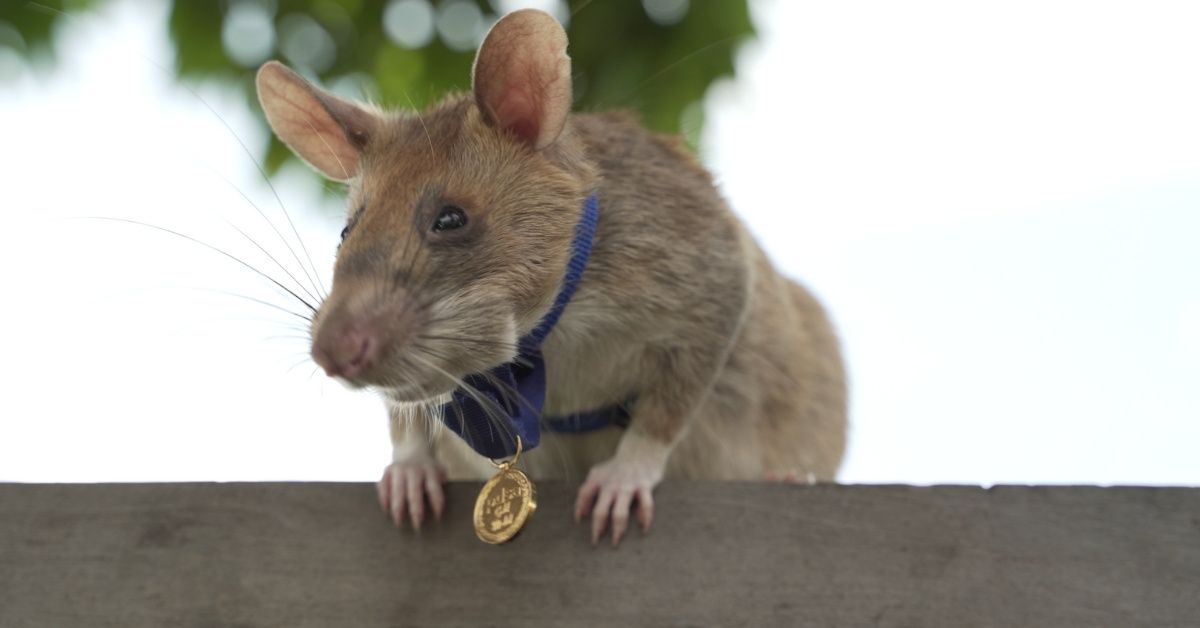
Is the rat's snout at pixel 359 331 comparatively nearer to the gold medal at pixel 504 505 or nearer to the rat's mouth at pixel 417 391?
the rat's mouth at pixel 417 391

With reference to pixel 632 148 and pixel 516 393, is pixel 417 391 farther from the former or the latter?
pixel 632 148

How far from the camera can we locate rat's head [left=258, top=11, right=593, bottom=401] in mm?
2014

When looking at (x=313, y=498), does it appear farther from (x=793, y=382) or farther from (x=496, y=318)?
(x=793, y=382)

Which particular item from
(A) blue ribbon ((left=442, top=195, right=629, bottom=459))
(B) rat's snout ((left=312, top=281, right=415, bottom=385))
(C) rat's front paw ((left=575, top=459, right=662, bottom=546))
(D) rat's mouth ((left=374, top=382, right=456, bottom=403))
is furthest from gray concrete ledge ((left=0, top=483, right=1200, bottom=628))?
(B) rat's snout ((left=312, top=281, right=415, bottom=385))

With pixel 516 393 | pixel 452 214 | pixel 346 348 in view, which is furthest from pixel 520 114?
pixel 346 348

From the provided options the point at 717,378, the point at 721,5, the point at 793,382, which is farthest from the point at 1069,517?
the point at 721,5

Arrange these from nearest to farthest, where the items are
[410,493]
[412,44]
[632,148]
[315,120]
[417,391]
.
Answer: [417,391] → [410,493] → [315,120] → [632,148] → [412,44]

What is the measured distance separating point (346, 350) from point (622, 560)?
693 millimetres

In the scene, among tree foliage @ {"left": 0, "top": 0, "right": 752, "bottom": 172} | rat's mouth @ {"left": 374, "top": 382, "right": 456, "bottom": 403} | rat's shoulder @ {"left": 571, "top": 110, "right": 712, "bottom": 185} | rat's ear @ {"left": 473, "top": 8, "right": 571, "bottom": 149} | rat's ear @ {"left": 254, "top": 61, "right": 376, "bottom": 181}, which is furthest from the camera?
tree foliage @ {"left": 0, "top": 0, "right": 752, "bottom": 172}

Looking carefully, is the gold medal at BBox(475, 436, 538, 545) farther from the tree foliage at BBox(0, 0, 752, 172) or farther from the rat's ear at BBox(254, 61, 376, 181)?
the tree foliage at BBox(0, 0, 752, 172)

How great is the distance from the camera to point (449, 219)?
2182 millimetres

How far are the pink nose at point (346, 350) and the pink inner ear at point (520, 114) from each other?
615 mm

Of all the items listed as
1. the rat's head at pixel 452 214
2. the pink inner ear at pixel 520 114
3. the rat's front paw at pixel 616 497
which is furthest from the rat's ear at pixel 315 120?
the rat's front paw at pixel 616 497

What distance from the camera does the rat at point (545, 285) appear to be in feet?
6.84
